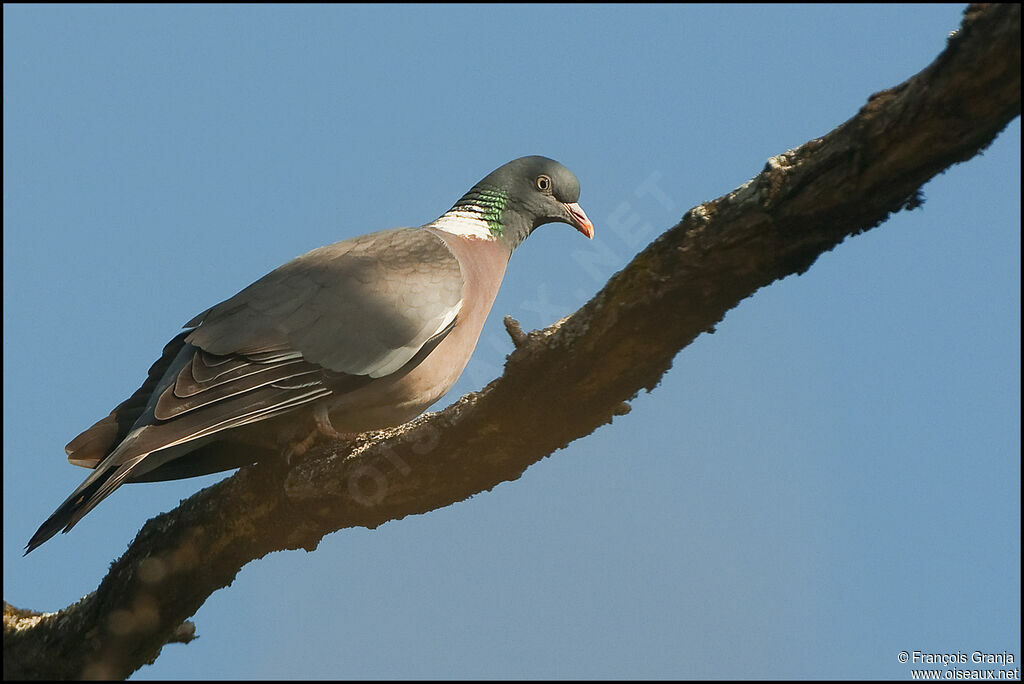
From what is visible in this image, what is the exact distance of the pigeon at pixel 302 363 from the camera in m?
3.83

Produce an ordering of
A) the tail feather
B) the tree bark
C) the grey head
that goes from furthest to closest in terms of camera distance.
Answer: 1. the grey head
2. the tail feather
3. the tree bark

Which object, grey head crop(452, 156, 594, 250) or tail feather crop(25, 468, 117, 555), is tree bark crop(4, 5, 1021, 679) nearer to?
tail feather crop(25, 468, 117, 555)

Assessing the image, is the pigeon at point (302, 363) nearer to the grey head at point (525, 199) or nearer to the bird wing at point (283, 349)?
the bird wing at point (283, 349)

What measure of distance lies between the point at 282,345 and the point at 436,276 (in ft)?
2.60

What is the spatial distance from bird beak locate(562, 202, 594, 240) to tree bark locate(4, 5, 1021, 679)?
219cm

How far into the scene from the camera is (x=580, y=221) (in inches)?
219

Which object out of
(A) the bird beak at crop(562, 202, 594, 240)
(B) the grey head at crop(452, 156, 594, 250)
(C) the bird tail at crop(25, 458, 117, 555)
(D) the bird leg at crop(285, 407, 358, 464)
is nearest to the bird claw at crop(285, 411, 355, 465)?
(D) the bird leg at crop(285, 407, 358, 464)

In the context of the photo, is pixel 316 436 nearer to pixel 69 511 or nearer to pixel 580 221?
pixel 69 511

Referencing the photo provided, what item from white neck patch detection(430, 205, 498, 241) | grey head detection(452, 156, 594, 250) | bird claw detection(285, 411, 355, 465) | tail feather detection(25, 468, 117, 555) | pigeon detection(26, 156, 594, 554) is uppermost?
grey head detection(452, 156, 594, 250)

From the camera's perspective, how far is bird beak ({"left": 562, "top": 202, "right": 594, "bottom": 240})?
5535 mm

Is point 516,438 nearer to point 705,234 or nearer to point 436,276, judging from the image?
point 705,234

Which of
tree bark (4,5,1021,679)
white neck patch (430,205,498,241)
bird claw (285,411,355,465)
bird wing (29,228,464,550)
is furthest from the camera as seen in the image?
white neck patch (430,205,498,241)

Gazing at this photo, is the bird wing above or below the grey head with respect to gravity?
below

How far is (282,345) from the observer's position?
415 centimetres
